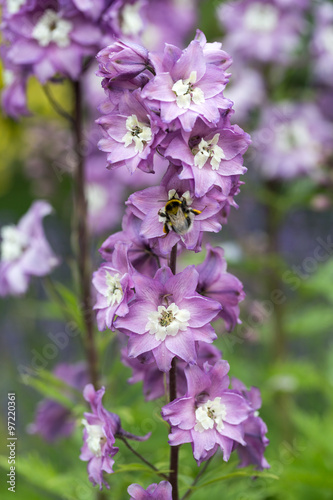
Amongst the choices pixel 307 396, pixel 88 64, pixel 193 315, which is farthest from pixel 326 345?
pixel 193 315

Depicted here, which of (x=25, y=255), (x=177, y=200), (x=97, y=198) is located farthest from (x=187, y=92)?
(x=97, y=198)

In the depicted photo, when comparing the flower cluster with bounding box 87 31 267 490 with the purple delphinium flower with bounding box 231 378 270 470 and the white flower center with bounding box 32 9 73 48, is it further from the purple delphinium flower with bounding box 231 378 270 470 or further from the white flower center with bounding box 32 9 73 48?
the white flower center with bounding box 32 9 73 48

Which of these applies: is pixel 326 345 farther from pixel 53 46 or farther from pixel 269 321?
pixel 53 46

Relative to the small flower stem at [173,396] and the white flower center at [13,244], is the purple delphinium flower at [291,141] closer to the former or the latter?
the white flower center at [13,244]

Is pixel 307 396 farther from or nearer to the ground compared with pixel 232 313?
nearer to the ground

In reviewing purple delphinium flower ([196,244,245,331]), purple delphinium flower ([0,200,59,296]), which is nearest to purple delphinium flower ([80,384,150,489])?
purple delphinium flower ([196,244,245,331])

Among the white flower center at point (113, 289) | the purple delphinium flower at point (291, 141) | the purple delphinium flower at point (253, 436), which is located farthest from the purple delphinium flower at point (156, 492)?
the purple delphinium flower at point (291, 141)
